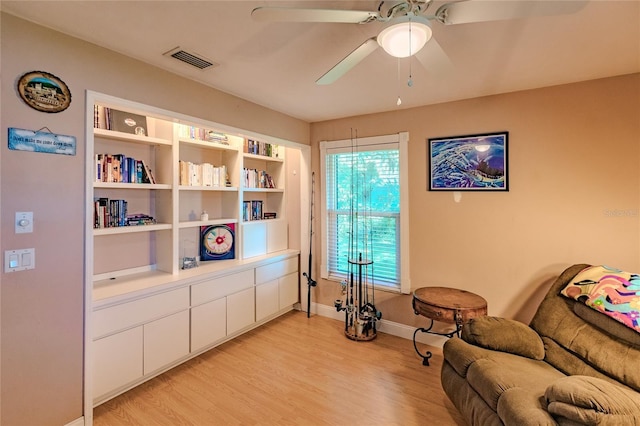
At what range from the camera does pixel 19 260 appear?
5.46 feet

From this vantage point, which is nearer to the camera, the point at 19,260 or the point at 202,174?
the point at 19,260

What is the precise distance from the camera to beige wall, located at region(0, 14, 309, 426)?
163 cm

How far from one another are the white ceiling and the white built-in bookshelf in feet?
1.47

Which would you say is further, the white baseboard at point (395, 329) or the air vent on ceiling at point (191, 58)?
the white baseboard at point (395, 329)

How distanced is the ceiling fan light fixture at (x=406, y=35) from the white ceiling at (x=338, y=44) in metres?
0.09

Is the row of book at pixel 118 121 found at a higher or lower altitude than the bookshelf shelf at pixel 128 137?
higher

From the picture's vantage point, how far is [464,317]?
2.35 meters

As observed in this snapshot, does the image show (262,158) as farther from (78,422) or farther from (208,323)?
(78,422)

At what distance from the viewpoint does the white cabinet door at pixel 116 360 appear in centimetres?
206

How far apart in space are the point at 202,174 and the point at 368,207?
1800 mm

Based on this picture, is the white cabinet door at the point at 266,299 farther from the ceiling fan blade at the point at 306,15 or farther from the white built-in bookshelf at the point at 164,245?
the ceiling fan blade at the point at 306,15

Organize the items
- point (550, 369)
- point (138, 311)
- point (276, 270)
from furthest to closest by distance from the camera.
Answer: point (276, 270) → point (138, 311) → point (550, 369)

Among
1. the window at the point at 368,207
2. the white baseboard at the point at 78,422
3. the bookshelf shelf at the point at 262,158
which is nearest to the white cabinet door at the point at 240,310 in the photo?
the window at the point at 368,207

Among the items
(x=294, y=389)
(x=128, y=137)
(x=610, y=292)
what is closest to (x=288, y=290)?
(x=294, y=389)
